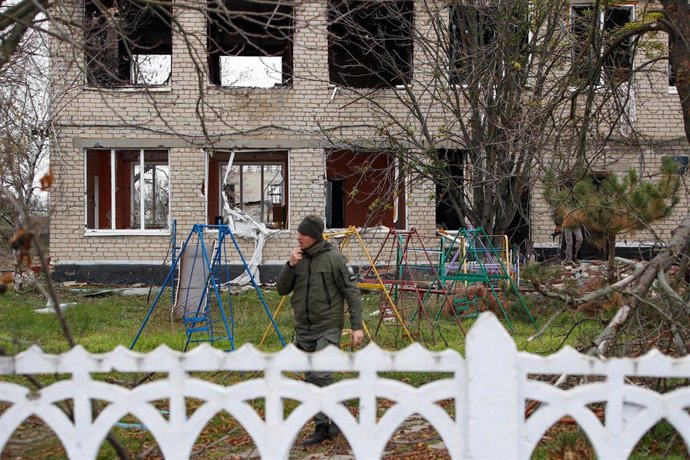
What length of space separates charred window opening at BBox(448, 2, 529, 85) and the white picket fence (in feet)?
20.2

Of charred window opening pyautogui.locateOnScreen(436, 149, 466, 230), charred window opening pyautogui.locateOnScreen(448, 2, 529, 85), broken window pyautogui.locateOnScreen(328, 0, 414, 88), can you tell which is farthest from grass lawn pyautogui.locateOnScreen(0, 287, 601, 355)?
broken window pyautogui.locateOnScreen(328, 0, 414, 88)

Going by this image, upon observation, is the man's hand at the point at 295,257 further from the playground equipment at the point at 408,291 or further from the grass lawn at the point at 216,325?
the playground equipment at the point at 408,291

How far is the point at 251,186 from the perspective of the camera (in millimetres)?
15844

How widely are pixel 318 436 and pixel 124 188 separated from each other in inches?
475

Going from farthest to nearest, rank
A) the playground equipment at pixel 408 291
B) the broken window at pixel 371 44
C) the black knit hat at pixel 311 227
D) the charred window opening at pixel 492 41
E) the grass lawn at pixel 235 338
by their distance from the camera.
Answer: the broken window at pixel 371 44, the charred window opening at pixel 492 41, the playground equipment at pixel 408 291, the black knit hat at pixel 311 227, the grass lawn at pixel 235 338

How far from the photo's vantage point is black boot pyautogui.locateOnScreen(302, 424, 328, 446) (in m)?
4.77

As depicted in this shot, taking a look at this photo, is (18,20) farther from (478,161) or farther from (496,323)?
(478,161)

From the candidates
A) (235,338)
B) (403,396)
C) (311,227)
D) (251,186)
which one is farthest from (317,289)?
(251,186)

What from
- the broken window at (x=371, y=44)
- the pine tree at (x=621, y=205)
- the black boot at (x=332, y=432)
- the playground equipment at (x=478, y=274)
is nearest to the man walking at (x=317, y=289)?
the black boot at (x=332, y=432)

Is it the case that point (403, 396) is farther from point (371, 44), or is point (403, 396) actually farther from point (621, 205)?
point (371, 44)

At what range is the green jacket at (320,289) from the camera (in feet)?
16.9

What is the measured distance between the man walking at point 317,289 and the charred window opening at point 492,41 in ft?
13.2

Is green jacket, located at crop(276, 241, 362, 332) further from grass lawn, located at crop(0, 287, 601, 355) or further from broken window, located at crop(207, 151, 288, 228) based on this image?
broken window, located at crop(207, 151, 288, 228)

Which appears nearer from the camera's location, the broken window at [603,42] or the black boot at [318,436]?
the black boot at [318,436]
